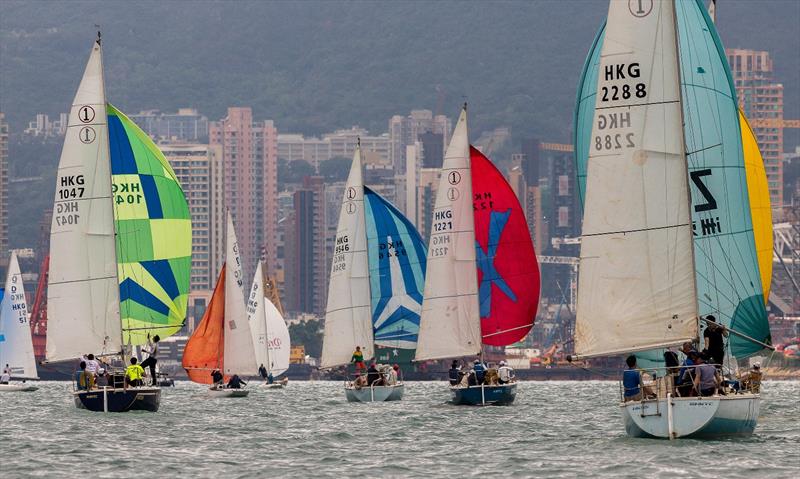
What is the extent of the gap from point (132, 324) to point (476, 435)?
13.5 metres

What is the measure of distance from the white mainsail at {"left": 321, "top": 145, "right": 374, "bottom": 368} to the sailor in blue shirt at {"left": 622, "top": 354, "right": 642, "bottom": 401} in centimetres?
2707

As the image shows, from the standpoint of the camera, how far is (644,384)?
31641 millimetres

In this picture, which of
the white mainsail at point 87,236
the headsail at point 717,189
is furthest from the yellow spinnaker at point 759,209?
the white mainsail at point 87,236

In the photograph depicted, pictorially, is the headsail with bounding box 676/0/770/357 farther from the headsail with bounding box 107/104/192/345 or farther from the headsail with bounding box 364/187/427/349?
the headsail with bounding box 364/187/427/349

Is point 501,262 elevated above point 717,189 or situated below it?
above

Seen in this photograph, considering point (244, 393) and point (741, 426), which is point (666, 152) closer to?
point (741, 426)

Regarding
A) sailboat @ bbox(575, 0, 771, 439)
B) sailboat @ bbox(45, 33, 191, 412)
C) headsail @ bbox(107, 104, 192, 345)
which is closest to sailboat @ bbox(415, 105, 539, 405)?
headsail @ bbox(107, 104, 192, 345)

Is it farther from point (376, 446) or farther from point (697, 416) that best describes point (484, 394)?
point (697, 416)

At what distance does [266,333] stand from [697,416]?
54.6 m

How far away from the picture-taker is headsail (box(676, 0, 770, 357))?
110 ft

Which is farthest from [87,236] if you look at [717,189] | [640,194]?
[640,194]

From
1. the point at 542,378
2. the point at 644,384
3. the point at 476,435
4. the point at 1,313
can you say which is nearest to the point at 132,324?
the point at 476,435

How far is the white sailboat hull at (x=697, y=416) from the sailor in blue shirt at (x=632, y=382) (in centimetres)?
24

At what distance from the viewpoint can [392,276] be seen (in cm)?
6069
